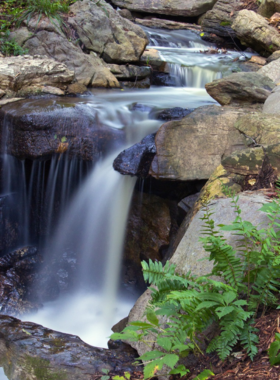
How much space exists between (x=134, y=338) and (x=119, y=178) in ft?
10.2

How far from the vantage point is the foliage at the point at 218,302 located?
67.3 inches

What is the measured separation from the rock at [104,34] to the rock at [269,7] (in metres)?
4.86

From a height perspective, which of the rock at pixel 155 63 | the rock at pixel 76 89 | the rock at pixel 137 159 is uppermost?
the rock at pixel 155 63

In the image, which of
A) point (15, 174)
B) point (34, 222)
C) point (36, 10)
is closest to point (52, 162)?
point (15, 174)

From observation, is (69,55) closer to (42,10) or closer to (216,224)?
(42,10)

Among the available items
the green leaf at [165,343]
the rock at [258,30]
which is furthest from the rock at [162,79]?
the green leaf at [165,343]

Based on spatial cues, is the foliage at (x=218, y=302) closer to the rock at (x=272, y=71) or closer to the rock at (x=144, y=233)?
the rock at (x=144, y=233)

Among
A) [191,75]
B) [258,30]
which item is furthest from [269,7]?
Answer: [191,75]

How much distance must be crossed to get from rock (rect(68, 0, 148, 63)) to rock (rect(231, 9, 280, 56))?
3.28m

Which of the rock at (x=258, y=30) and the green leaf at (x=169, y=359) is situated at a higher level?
the rock at (x=258, y=30)

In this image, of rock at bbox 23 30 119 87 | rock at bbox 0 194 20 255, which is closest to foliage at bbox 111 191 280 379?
rock at bbox 0 194 20 255

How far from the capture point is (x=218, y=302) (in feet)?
5.70

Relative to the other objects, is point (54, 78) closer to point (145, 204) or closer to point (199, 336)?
point (145, 204)

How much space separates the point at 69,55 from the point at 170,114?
336 centimetres
